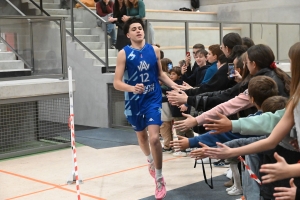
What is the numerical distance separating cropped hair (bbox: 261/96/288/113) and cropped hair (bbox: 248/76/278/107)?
157 mm

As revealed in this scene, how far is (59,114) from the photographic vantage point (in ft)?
25.7

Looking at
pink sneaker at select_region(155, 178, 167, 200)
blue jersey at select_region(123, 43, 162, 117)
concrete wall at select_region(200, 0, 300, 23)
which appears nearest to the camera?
pink sneaker at select_region(155, 178, 167, 200)

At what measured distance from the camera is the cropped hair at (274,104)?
10.8 feet

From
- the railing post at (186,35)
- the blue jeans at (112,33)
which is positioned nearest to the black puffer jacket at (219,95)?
the railing post at (186,35)

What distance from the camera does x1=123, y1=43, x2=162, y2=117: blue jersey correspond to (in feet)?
16.4

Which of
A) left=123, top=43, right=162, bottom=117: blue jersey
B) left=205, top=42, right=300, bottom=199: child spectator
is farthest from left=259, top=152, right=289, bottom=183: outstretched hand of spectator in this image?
left=123, top=43, right=162, bottom=117: blue jersey

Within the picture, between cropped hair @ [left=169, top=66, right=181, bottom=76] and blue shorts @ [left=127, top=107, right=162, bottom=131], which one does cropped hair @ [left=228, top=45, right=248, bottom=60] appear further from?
cropped hair @ [left=169, top=66, right=181, bottom=76]

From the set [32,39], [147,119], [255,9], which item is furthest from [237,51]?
[255,9]

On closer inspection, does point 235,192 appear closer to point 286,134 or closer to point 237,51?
point 237,51

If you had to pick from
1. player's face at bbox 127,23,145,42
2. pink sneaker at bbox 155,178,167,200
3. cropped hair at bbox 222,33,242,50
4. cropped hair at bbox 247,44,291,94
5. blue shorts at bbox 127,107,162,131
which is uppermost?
player's face at bbox 127,23,145,42

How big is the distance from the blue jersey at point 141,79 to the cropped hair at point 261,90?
64.0 inches

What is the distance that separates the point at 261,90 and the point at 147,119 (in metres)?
1.72

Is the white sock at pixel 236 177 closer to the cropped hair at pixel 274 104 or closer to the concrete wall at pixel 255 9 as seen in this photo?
the cropped hair at pixel 274 104

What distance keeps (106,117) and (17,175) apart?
3.80m
